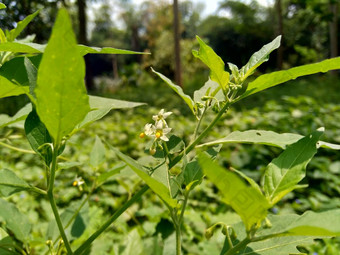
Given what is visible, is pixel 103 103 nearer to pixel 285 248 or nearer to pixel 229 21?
pixel 285 248

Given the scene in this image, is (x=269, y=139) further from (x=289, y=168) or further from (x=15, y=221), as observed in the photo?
(x=15, y=221)

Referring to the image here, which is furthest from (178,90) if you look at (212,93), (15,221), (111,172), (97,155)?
(15,221)

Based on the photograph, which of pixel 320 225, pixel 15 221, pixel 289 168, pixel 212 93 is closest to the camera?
pixel 320 225

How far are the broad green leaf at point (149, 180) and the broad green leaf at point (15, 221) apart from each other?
38 centimetres

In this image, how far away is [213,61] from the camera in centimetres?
40

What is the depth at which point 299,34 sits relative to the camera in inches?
570

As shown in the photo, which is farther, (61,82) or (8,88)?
(8,88)

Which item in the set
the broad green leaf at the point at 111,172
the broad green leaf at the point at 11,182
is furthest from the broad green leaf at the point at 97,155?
the broad green leaf at the point at 11,182

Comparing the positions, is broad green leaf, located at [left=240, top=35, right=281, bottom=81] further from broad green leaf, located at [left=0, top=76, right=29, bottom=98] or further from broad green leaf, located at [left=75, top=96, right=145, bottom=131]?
broad green leaf, located at [left=0, top=76, right=29, bottom=98]

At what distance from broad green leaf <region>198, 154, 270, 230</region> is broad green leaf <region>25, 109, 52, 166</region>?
0.23 m

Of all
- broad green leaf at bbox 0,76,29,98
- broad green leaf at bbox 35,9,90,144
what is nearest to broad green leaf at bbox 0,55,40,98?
broad green leaf at bbox 0,76,29,98

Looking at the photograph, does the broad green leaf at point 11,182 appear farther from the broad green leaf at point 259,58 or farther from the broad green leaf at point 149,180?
the broad green leaf at point 259,58

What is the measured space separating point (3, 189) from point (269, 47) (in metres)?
0.43

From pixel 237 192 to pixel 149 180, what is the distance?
8 cm
